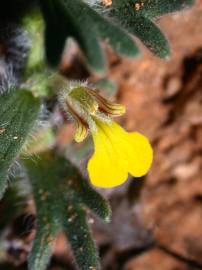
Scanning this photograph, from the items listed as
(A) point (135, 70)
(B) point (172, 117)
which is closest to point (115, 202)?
(B) point (172, 117)

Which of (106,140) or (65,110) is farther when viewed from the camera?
(65,110)

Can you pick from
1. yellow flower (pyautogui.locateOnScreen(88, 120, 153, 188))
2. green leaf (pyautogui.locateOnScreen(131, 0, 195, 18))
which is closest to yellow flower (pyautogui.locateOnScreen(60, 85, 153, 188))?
yellow flower (pyautogui.locateOnScreen(88, 120, 153, 188))

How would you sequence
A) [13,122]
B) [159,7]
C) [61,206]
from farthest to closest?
[61,206] < [13,122] < [159,7]

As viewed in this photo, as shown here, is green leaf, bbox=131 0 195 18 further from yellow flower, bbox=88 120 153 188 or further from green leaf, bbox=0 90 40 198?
green leaf, bbox=0 90 40 198

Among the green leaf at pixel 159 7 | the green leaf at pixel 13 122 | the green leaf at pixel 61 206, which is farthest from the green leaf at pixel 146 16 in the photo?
the green leaf at pixel 61 206

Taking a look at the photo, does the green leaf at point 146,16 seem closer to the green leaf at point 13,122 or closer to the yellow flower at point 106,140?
the yellow flower at point 106,140

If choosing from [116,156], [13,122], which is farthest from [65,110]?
[116,156]

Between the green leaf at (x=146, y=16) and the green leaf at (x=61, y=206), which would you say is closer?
the green leaf at (x=146, y=16)

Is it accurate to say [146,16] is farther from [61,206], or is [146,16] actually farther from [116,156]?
[61,206]
